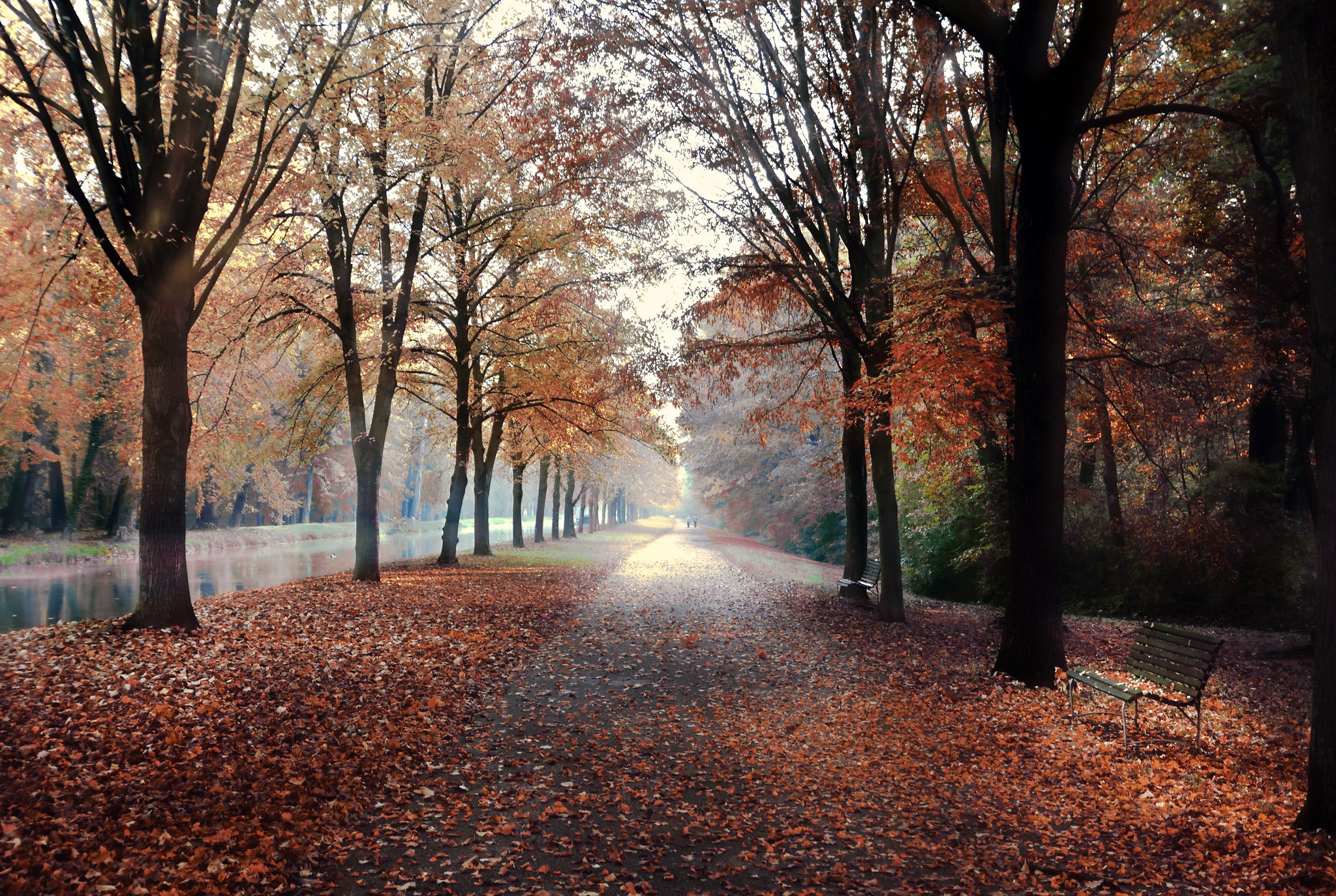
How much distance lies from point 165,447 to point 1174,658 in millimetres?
11485

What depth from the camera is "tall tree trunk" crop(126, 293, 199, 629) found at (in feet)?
30.0

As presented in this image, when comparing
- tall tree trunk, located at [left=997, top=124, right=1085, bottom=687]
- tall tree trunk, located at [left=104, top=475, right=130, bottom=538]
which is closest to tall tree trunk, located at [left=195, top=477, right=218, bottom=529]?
tall tree trunk, located at [left=104, top=475, right=130, bottom=538]

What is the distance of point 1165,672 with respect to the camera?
745 cm

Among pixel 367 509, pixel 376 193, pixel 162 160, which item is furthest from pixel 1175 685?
pixel 376 193

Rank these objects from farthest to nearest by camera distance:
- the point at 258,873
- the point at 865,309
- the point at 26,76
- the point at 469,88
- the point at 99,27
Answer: the point at 469,88, the point at 865,309, the point at 99,27, the point at 26,76, the point at 258,873

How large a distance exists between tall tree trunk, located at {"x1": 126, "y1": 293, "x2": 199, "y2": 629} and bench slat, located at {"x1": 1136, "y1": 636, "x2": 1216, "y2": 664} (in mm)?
10841

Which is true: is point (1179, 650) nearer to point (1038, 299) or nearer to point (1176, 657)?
point (1176, 657)

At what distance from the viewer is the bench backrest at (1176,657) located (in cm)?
691

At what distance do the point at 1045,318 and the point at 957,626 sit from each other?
712cm

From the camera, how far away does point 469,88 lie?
58.2 ft

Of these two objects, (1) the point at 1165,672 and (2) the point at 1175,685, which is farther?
(1) the point at 1165,672

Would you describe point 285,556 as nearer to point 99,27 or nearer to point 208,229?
point 208,229

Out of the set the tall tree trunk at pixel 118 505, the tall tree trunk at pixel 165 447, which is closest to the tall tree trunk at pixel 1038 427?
the tall tree trunk at pixel 165 447

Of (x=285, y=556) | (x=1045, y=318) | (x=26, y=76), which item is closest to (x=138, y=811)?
(x=26, y=76)
